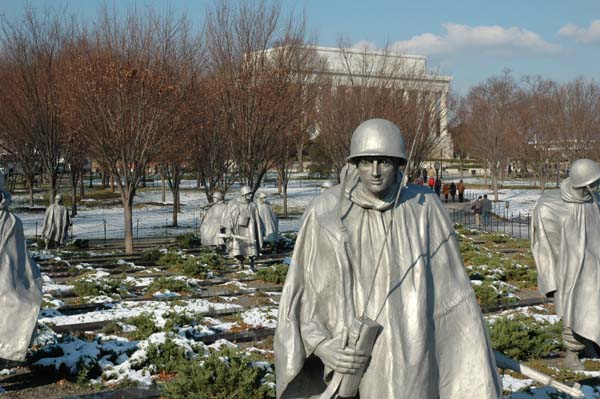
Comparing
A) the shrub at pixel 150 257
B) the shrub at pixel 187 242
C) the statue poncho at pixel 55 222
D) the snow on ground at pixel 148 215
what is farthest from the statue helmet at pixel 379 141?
the shrub at pixel 187 242

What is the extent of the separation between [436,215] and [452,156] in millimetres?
80461

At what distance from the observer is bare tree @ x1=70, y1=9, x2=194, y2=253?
20984 millimetres

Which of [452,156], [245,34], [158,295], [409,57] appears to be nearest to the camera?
[158,295]

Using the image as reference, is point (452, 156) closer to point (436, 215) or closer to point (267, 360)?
point (267, 360)

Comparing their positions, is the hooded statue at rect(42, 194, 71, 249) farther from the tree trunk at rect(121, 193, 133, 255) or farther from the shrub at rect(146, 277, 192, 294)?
the shrub at rect(146, 277, 192, 294)

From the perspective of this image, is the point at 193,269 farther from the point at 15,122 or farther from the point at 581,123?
the point at 581,123

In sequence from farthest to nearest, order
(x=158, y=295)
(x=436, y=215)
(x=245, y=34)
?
A: (x=245, y=34) → (x=158, y=295) → (x=436, y=215)

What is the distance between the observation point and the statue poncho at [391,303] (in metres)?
3.41

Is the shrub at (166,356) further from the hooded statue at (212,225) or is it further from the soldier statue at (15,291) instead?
the hooded statue at (212,225)

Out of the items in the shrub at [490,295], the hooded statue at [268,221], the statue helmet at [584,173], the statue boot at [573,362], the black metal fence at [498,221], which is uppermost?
the statue helmet at [584,173]

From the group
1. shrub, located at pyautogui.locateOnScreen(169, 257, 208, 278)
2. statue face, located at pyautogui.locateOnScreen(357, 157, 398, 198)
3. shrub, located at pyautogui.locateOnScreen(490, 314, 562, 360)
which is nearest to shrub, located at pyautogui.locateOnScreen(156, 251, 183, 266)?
shrub, located at pyautogui.locateOnScreen(169, 257, 208, 278)

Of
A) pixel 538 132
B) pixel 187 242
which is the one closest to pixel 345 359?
pixel 187 242

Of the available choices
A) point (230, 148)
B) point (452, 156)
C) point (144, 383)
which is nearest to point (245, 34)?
point (230, 148)

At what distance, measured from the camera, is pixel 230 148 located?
25.4 metres
